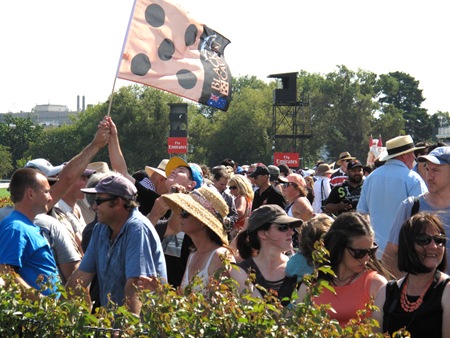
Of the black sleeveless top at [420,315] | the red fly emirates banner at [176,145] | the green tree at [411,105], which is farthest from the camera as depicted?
the green tree at [411,105]

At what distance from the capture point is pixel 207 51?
35.9ft

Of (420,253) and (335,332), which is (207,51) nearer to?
(420,253)

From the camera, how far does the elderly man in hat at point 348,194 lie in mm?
11500

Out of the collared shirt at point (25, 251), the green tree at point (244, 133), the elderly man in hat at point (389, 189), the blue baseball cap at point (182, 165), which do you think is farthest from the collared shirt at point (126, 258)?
the green tree at point (244, 133)

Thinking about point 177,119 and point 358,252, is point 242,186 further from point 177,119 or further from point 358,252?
point 177,119

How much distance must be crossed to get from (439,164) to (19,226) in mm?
3319

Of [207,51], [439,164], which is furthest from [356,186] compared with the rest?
[439,164]

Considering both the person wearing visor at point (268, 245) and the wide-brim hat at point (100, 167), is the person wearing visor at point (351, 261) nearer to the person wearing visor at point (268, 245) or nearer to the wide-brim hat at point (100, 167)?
the person wearing visor at point (268, 245)

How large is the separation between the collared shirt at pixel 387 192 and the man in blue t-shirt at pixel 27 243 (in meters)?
3.26

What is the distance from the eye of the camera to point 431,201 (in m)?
6.84

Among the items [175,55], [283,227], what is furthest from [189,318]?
[175,55]

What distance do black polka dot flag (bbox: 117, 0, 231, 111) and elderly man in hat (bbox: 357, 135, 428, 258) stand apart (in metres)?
2.79

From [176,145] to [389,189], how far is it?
31.0m

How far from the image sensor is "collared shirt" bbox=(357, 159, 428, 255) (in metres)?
8.03
